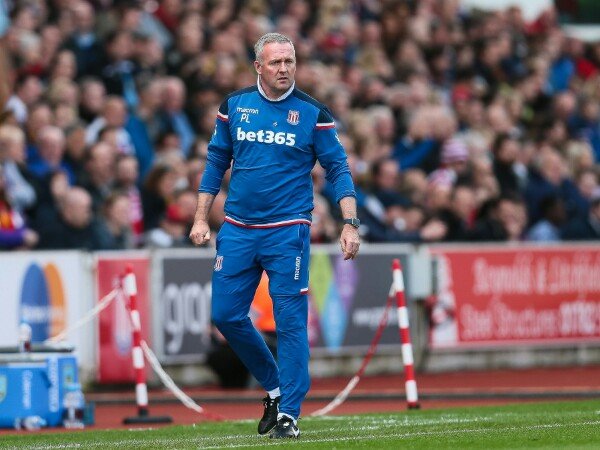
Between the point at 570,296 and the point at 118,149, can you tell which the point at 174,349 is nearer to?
the point at 118,149

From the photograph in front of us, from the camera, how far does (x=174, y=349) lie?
19531 mm

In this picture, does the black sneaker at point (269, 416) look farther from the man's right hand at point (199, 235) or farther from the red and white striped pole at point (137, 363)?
the red and white striped pole at point (137, 363)

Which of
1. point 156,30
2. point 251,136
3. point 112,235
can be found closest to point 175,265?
point 112,235

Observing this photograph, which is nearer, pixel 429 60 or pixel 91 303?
pixel 91 303

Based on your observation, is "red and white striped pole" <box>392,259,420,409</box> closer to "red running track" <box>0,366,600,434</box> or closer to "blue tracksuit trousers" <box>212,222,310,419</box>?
"red running track" <box>0,366,600,434</box>

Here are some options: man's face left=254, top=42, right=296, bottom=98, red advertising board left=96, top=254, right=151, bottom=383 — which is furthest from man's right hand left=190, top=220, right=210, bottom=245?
red advertising board left=96, top=254, right=151, bottom=383

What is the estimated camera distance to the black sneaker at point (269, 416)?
40.5 ft

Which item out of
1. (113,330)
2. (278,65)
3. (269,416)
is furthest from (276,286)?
(113,330)

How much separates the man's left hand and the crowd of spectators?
6.79 m

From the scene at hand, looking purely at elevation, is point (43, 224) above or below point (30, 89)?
below

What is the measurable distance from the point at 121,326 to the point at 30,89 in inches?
116

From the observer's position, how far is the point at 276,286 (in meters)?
12.0

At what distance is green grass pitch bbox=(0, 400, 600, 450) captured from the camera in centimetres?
1123

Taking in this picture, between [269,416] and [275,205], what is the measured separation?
1562 mm
